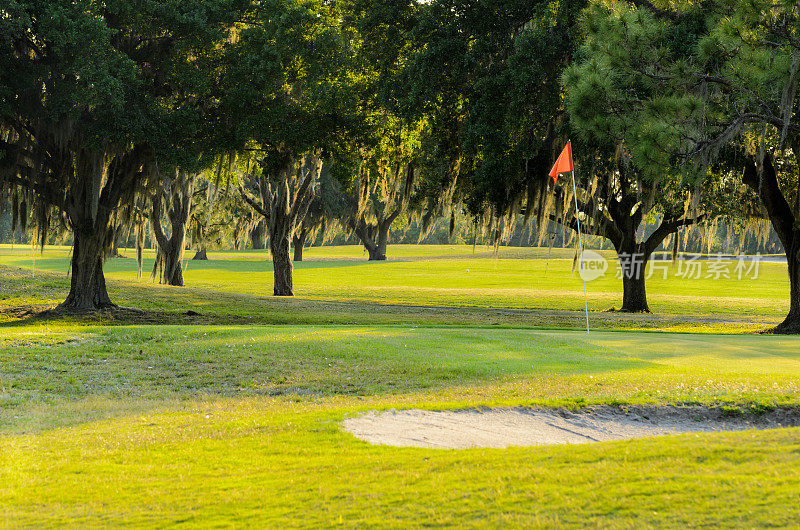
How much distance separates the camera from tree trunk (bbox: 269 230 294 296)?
31.1 metres

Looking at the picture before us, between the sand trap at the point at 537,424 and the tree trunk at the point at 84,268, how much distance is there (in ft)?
47.2

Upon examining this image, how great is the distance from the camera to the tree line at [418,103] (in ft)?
45.6

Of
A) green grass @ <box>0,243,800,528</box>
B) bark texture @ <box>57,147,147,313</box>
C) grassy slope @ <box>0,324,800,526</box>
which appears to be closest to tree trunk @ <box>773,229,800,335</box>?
green grass @ <box>0,243,800,528</box>

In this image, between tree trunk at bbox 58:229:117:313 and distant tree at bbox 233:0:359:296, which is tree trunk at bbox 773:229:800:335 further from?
tree trunk at bbox 58:229:117:313

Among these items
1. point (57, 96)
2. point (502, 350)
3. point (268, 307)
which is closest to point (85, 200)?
point (57, 96)

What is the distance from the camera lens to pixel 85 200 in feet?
65.2

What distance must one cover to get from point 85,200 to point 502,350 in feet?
41.2

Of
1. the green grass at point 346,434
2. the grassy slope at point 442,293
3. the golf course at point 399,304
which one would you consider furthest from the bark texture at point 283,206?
the green grass at point 346,434

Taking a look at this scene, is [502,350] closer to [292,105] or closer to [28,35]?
[292,105]

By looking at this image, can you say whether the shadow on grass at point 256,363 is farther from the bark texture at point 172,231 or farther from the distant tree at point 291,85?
the bark texture at point 172,231

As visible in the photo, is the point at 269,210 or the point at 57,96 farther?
the point at 269,210

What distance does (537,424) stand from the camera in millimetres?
8484

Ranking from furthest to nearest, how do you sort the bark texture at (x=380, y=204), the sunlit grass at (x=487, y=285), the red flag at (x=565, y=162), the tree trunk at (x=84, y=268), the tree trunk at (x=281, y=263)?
the sunlit grass at (x=487, y=285) < the tree trunk at (x=281, y=263) < the bark texture at (x=380, y=204) < the tree trunk at (x=84, y=268) < the red flag at (x=565, y=162)

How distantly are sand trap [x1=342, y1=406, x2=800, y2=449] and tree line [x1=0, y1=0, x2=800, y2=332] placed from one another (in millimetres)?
5585
